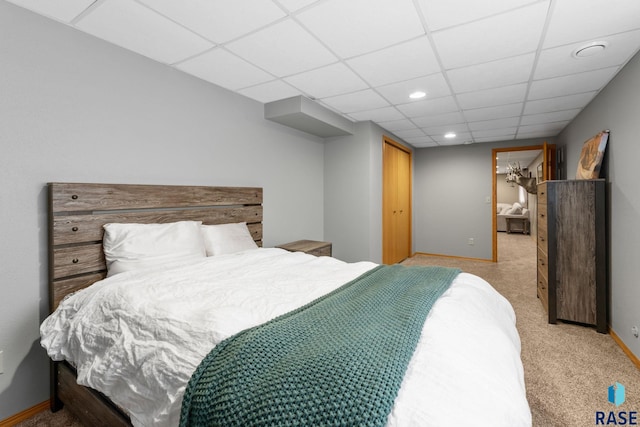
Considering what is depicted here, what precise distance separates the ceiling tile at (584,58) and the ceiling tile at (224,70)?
230 cm

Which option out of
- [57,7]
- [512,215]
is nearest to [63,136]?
[57,7]

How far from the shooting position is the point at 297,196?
159 inches

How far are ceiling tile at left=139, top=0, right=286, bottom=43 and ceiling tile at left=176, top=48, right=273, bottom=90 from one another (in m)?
0.30

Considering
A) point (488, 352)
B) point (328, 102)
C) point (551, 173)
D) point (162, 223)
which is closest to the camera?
point (488, 352)

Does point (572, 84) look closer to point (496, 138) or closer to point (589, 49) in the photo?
point (589, 49)

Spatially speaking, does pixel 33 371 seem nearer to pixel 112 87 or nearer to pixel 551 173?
pixel 112 87

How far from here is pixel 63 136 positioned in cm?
193

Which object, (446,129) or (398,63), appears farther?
(446,129)

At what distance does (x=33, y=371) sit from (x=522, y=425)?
2.56 metres

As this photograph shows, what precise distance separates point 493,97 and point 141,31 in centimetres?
331

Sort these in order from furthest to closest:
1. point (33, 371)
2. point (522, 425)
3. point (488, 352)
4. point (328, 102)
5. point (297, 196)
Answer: point (297, 196) → point (328, 102) → point (33, 371) → point (488, 352) → point (522, 425)

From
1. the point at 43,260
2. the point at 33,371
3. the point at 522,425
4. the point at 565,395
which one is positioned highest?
the point at 43,260

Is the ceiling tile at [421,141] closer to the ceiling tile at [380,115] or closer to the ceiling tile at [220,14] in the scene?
the ceiling tile at [380,115]

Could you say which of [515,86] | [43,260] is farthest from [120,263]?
[515,86]
